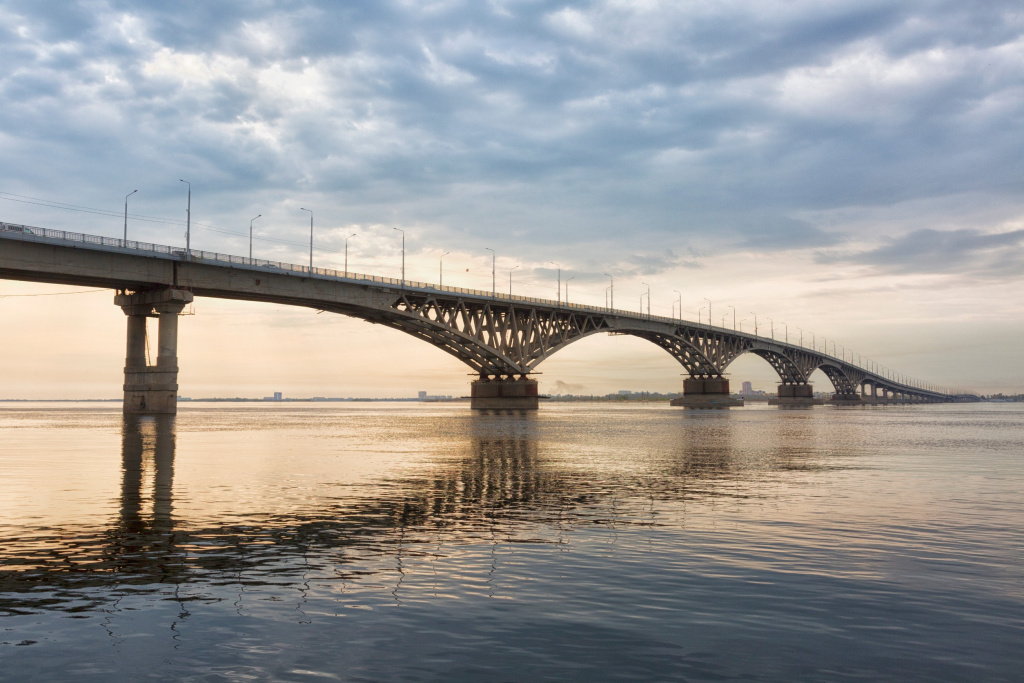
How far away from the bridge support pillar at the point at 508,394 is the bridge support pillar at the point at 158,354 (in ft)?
183

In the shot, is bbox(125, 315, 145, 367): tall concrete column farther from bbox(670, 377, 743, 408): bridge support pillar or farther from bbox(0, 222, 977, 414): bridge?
bbox(670, 377, 743, 408): bridge support pillar

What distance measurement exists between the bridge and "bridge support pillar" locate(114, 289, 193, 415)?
0.32 ft

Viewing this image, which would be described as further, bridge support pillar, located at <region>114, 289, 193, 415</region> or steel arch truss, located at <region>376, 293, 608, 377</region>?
steel arch truss, located at <region>376, 293, 608, 377</region>

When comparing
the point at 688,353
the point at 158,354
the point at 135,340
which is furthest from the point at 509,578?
the point at 688,353

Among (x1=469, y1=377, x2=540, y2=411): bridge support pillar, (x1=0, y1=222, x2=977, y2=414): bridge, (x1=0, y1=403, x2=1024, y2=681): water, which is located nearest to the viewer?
(x1=0, y1=403, x2=1024, y2=681): water

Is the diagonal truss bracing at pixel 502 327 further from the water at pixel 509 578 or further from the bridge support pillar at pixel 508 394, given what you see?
the water at pixel 509 578

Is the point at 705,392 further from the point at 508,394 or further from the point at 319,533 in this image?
the point at 319,533

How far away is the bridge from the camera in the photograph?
2778 inches

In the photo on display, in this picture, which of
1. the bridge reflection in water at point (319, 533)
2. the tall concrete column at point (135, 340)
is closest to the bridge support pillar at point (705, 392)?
the tall concrete column at point (135, 340)

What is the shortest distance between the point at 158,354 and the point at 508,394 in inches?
2345

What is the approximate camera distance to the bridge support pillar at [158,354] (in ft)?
254

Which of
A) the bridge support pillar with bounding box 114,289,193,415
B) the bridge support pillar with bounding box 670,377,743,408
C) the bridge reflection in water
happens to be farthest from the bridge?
the bridge reflection in water

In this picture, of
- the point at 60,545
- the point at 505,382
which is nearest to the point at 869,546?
the point at 60,545

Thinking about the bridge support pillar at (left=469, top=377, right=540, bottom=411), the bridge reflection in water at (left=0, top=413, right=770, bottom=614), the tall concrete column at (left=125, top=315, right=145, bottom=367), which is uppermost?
the tall concrete column at (left=125, top=315, right=145, bottom=367)
